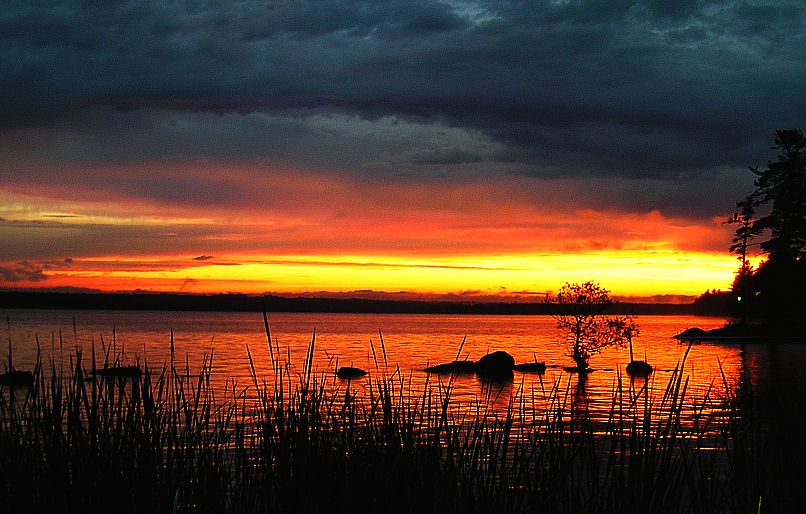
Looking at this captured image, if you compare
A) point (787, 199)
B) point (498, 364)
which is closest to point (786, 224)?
point (787, 199)

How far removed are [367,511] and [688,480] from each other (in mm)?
2332

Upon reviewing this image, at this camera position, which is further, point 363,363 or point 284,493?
point 363,363

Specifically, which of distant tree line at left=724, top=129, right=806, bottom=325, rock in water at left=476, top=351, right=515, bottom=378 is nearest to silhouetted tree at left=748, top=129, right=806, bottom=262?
distant tree line at left=724, top=129, right=806, bottom=325

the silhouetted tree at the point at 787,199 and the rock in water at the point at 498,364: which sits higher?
the silhouetted tree at the point at 787,199

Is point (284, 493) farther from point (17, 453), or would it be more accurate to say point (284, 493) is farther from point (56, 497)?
point (17, 453)

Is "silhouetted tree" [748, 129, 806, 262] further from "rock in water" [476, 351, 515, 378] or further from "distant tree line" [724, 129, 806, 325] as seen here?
"rock in water" [476, 351, 515, 378]

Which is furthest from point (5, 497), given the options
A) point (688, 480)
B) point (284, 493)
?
point (688, 480)

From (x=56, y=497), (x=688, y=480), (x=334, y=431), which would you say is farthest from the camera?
(x=334, y=431)

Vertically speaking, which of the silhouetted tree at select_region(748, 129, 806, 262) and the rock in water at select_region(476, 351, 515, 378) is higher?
the silhouetted tree at select_region(748, 129, 806, 262)

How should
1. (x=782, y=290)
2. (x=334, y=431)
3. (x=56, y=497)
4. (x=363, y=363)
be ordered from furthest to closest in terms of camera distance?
(x=782, y=290), (x=363, y=363), (x=334, y=431), (x=56, y=497)

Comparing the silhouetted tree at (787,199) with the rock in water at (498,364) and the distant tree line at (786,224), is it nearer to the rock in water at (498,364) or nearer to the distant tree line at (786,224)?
the distant tree line at (786,224)

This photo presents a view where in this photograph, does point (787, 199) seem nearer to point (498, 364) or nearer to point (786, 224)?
point (786, 224)

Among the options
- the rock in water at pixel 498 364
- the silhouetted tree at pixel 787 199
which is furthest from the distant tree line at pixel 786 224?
the rock in water at pixel 498 364

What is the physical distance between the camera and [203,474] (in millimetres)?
5781
